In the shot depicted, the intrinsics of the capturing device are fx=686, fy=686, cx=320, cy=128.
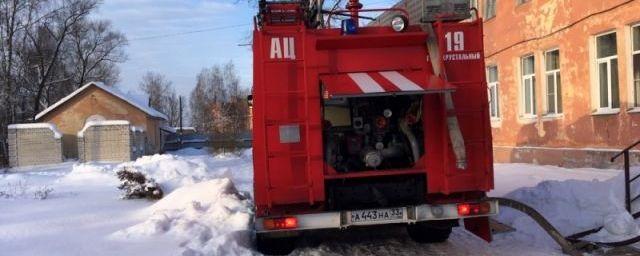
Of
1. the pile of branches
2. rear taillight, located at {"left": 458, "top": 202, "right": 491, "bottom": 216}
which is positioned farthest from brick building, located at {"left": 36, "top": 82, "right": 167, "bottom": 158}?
rear taillight, located at {"left": 458, "top": 202, "right": 491, "bottom": 216}

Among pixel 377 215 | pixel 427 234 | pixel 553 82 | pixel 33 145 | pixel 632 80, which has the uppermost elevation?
pixel 553 82

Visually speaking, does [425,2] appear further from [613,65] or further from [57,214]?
[613,65]

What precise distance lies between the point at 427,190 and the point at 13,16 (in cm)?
5502

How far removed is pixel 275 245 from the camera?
8.34 metres

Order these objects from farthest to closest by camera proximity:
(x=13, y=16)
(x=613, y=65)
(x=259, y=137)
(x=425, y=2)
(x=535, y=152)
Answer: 1. (x=13, y=16)
2. (x=535, y=152)
3. (x=613, y=65)
4. (x=425, y=2)
5. (x=259, y=137)

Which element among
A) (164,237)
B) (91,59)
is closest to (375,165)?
(164,237)

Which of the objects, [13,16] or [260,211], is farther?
Result: [13,16]

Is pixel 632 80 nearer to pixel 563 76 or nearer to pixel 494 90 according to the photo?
pixel 563 76

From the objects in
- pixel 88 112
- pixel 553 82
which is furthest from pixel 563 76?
pixel 88 112

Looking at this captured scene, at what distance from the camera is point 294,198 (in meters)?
7.26

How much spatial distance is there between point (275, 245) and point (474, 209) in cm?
245

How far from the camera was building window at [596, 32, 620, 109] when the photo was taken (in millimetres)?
16000

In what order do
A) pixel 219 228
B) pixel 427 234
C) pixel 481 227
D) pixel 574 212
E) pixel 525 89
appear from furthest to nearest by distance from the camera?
pixel 525 89
pixel 574 212
pixel 219 228
pixel 427 234
pixel 481 227

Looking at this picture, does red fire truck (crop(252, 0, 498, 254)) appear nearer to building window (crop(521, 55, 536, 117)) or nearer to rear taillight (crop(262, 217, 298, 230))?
rear taillight (crop(262, 217, 298, 230))
